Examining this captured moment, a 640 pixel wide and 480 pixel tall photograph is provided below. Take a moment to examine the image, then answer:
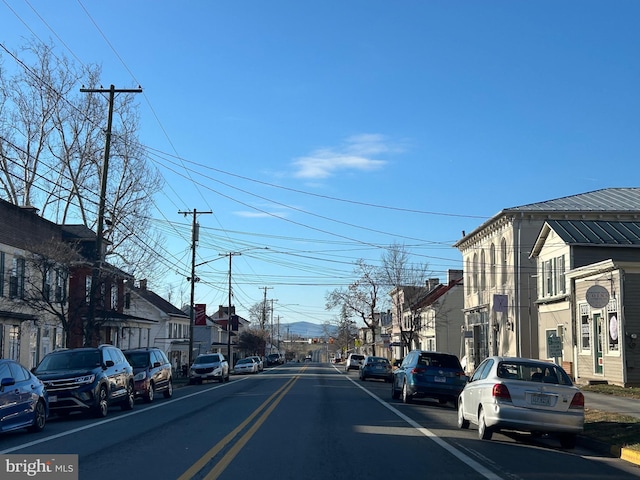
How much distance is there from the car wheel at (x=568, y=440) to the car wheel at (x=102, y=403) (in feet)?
36.2

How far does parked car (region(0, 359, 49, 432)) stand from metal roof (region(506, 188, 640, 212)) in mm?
31356

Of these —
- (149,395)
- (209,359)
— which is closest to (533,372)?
(149,395)

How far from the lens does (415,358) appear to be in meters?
22.8

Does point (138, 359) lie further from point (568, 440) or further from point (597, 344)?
point (597, 344)

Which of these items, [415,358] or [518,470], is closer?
Answer: [518,470]

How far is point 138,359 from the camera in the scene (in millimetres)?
24328

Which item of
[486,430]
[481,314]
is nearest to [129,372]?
[486,430]

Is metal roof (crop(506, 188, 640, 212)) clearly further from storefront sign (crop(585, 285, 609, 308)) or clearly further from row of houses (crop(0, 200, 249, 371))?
row of houses (crop(0, 200, 249, 371))

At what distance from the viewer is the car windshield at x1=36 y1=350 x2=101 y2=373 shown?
61.7ft

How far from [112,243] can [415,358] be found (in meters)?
22.8

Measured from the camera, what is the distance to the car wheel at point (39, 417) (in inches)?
578

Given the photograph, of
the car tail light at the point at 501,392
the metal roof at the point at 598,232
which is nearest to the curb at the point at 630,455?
the car tail light at the point at 501,392

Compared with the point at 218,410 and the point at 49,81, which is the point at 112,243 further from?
the point at 218,410

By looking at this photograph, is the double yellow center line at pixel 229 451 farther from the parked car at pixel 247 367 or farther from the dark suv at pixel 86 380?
the parked car at pixel 247 367
